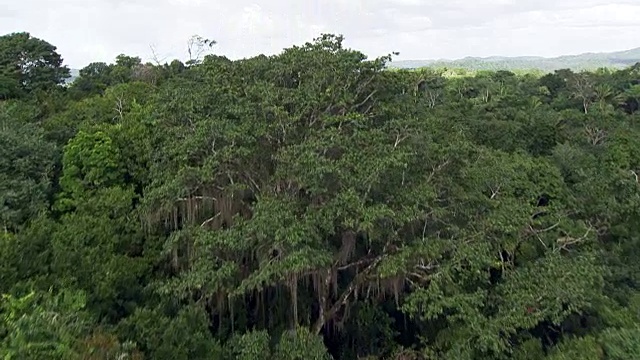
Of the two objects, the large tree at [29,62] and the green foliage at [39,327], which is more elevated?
the large tree at [29,62]

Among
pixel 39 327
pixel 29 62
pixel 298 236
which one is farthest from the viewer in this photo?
pixel 29 62

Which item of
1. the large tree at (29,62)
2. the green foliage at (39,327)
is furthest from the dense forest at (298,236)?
the large tree at (29,62)

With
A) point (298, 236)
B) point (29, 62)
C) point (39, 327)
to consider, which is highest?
point (29, 62)

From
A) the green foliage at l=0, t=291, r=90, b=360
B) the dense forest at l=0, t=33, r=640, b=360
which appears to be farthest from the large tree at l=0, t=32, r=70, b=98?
the green foliage at l=0, t=291, r=90, b=360

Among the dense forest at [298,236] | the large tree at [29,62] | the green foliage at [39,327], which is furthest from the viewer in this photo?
the large tree at [29,62]

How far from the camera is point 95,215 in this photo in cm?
1092

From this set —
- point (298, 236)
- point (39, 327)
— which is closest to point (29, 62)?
point (298, 236)

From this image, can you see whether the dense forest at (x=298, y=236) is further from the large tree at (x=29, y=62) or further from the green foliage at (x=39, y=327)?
the large tree at (x=29, y=62)

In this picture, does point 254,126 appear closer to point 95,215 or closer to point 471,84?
point 95,215

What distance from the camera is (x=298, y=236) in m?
8.59

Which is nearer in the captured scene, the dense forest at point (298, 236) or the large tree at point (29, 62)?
the dense forest at point (298, 236)

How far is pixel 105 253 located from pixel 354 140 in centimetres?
472

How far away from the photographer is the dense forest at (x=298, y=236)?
8.75 metres

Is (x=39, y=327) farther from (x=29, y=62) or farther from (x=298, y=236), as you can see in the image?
(x=29, y=62)
